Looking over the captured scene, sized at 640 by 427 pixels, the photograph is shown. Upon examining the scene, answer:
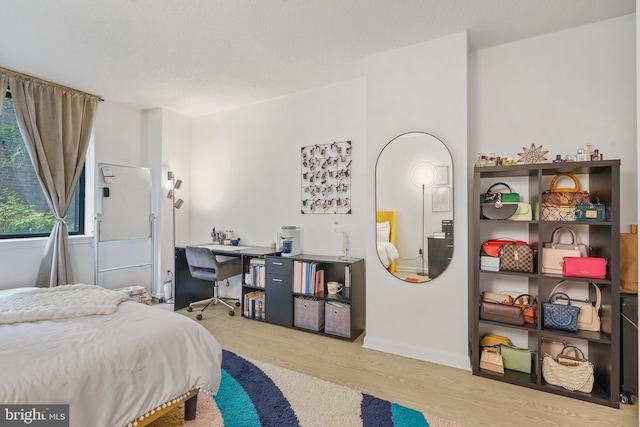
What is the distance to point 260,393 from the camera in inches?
83.5

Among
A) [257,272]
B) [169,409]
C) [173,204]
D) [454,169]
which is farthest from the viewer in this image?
[173,204]

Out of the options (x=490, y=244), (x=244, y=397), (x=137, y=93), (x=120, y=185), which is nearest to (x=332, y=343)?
(x=244, y=397)

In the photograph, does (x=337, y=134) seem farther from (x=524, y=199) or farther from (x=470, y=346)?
(x=470, y=346)

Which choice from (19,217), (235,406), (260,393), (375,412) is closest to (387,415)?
(375,412)

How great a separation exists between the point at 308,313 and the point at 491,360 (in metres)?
1.65

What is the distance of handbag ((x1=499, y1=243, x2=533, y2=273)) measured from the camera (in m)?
2.31

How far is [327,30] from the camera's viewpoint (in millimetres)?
2459

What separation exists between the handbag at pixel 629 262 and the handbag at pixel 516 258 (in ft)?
1.77

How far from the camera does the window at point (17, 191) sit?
3.27 m

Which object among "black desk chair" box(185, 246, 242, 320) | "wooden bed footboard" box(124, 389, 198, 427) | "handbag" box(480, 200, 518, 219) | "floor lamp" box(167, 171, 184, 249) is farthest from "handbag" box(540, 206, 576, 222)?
"floor lamp" box(167, 171, 184, 249)

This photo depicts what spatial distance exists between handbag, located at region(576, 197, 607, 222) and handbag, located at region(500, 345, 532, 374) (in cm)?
106

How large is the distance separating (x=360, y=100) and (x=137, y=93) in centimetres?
268

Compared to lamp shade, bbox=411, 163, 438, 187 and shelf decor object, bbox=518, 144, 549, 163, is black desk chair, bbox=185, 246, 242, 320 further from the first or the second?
shelf decor object, bbox=518, 144, 549, 163

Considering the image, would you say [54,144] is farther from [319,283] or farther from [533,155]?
[533,155]
